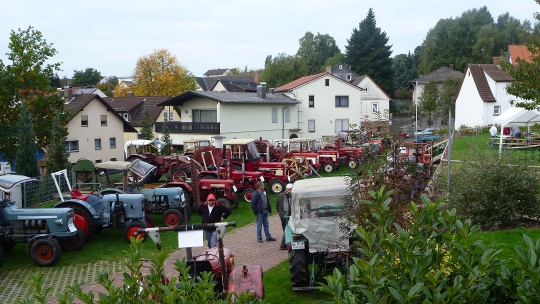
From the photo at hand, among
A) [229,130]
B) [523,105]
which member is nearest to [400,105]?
[229,130]

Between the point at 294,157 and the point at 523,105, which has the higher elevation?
the point at 523,105

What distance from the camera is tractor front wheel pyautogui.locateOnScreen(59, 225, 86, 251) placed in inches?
524

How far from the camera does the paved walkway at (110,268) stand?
35.1 feet

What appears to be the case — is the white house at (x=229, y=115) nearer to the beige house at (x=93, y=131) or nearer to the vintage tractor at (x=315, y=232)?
the beige house at (x=93, y=131)

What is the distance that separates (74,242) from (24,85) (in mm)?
14248

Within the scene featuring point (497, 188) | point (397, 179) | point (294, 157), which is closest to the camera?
point (397, 179)

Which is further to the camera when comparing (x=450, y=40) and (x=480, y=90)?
(x=450, y=40)

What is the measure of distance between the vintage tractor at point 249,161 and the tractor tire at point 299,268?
13259mm

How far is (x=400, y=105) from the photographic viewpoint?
68000mm

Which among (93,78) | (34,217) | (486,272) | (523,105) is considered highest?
(93,78)

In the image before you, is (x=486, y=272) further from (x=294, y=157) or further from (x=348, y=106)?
(x=348, y=106)

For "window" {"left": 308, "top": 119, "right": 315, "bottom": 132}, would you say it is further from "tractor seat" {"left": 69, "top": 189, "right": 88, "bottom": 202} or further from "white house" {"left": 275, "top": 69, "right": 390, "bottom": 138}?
"tractor seat" {"left": 69, "top": 189, "right": 88, "bottom": 202}

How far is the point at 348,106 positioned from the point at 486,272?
4206 cm

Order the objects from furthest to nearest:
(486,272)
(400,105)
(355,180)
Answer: (400,105), (355,180), (486,272)
